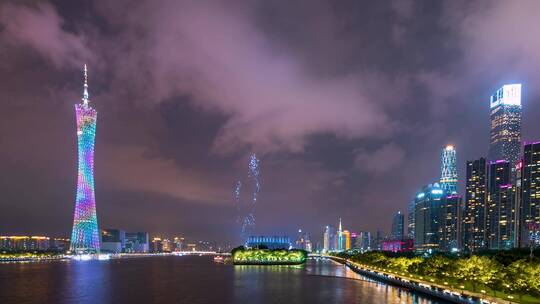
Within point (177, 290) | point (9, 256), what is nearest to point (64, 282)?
point (177, 290)

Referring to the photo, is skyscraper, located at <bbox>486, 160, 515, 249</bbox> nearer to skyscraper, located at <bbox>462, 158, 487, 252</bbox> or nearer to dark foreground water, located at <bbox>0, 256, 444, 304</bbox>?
skyscraper, located at <bbox>462, 158, 487, 252</bbox>

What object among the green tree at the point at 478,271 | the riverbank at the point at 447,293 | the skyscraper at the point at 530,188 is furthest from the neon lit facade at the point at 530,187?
the green tree at the point at 478,271

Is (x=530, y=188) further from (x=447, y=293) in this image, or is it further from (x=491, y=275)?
(x=447, y=293)

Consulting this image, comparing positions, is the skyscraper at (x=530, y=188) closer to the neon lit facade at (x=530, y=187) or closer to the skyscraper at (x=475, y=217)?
the neon lit facade at (x=530, y=187)

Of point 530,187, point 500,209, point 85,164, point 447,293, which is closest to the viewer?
point 447,293

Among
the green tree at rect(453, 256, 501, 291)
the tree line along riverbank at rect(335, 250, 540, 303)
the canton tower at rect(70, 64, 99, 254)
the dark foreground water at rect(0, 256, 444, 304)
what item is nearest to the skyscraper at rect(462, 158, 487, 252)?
the tree line along riverbank at rect(335, 250, 540, 303)

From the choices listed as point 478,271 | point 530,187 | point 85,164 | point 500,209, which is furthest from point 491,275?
point 500,209

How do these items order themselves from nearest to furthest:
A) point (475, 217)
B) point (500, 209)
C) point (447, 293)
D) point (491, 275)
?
1. point (491, 275)
2. point (447, 293)
3. point (500, 209)
4. point (475, 217)

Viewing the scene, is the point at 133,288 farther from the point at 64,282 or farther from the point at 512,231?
the point at 512,231
